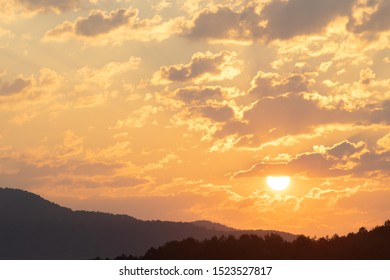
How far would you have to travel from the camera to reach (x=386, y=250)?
15288cm
